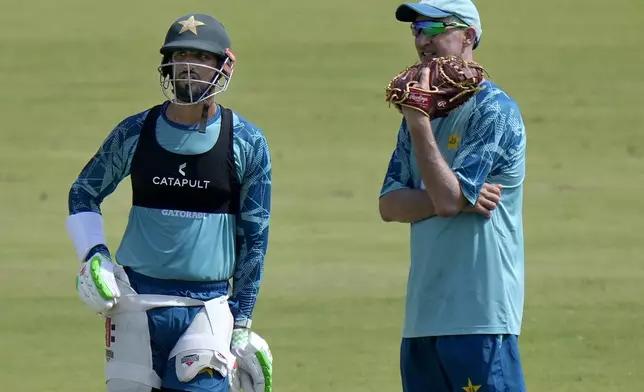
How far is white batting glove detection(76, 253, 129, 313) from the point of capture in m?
5.24

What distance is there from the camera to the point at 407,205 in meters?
4.83

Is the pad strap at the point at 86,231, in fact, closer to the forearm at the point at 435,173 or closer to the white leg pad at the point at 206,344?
the white leg pad at the point at 206,344

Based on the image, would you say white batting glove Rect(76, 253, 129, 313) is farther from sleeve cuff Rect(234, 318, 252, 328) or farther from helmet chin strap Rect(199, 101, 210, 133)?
helmet chin strap Rect(199, 101, 210, 133)

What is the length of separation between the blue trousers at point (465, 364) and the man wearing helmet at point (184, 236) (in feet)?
2.97

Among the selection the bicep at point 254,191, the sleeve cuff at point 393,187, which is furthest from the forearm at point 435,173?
the bicep at point 254,191

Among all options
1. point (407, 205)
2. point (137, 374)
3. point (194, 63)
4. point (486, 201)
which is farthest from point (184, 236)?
point (486, 201)

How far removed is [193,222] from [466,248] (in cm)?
118

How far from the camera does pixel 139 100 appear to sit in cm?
1522

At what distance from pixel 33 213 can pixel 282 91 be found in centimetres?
392

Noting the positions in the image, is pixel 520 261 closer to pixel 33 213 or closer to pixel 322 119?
pixel 33 213

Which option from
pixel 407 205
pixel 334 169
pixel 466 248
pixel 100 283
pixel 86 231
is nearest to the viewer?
pixel 466 248

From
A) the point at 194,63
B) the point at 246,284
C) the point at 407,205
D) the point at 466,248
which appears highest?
the point at 194,63

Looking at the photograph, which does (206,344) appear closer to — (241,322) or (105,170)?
(241,322)

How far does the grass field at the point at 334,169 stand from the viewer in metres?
9.11
